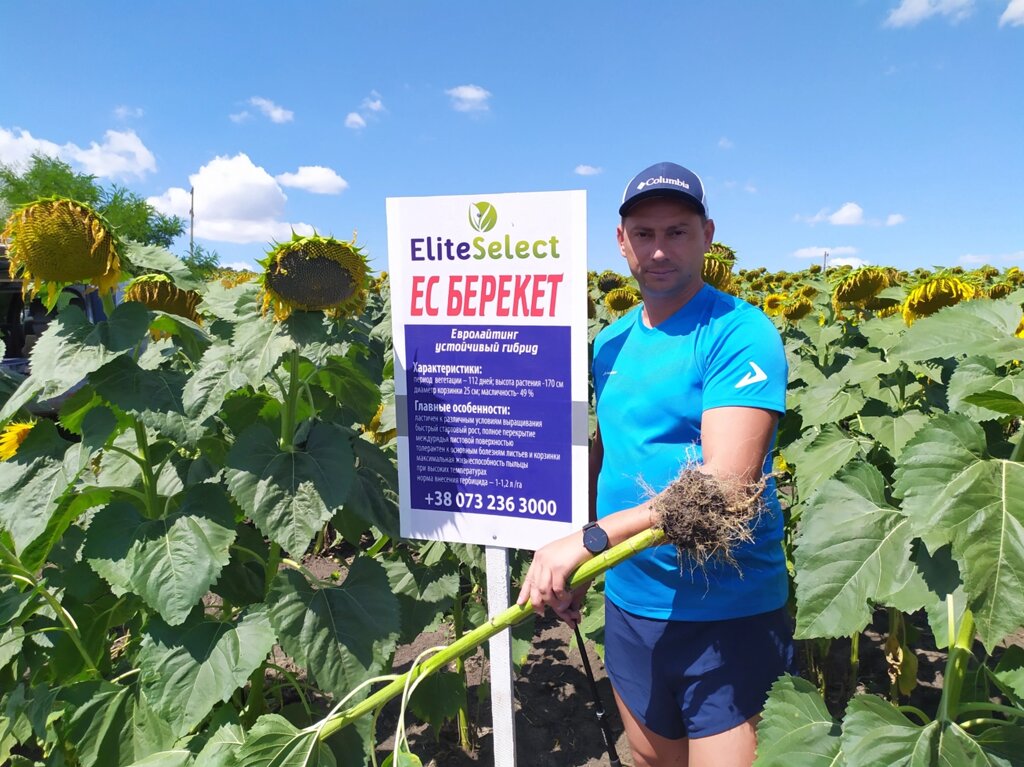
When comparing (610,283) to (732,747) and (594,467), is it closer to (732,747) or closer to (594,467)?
(594,467)

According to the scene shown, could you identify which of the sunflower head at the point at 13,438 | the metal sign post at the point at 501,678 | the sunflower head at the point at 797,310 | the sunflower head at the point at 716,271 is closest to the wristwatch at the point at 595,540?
the metal sign post at the point at 501,678

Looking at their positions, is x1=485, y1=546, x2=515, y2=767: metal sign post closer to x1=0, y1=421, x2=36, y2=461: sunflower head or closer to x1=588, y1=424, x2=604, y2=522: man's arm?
x1=588, y1=424, x2=604, y2=522: man's arm

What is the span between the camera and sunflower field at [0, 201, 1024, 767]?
53.9 inches

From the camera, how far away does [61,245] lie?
5.32ft

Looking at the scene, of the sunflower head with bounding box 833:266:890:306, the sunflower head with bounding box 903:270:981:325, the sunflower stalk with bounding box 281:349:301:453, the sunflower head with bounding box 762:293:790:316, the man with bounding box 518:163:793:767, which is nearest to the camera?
the man with bounding box 518:163:793:767

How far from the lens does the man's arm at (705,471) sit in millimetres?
1449

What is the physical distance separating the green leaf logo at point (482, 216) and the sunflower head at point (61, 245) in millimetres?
897

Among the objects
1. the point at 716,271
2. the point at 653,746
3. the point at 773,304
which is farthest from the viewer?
the point at 773,304

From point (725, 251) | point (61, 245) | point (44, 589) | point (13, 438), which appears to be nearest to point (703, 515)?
point (61, 245)

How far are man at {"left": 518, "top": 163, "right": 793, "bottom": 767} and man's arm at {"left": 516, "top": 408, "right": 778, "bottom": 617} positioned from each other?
0.11 ft

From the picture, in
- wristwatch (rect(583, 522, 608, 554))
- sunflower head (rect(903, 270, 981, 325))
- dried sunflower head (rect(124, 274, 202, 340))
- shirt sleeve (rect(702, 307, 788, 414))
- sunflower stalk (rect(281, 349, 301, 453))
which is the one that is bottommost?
wristwatch (rect(583, 522, 608, 554))

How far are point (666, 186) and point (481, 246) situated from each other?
513 millimetres

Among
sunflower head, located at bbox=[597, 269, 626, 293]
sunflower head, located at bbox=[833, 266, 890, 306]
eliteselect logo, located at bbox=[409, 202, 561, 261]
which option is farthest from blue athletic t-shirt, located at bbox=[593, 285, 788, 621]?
sunflower head, located at bbox=[597, 269, 626, 293]

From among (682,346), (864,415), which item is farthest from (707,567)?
(864,415)
